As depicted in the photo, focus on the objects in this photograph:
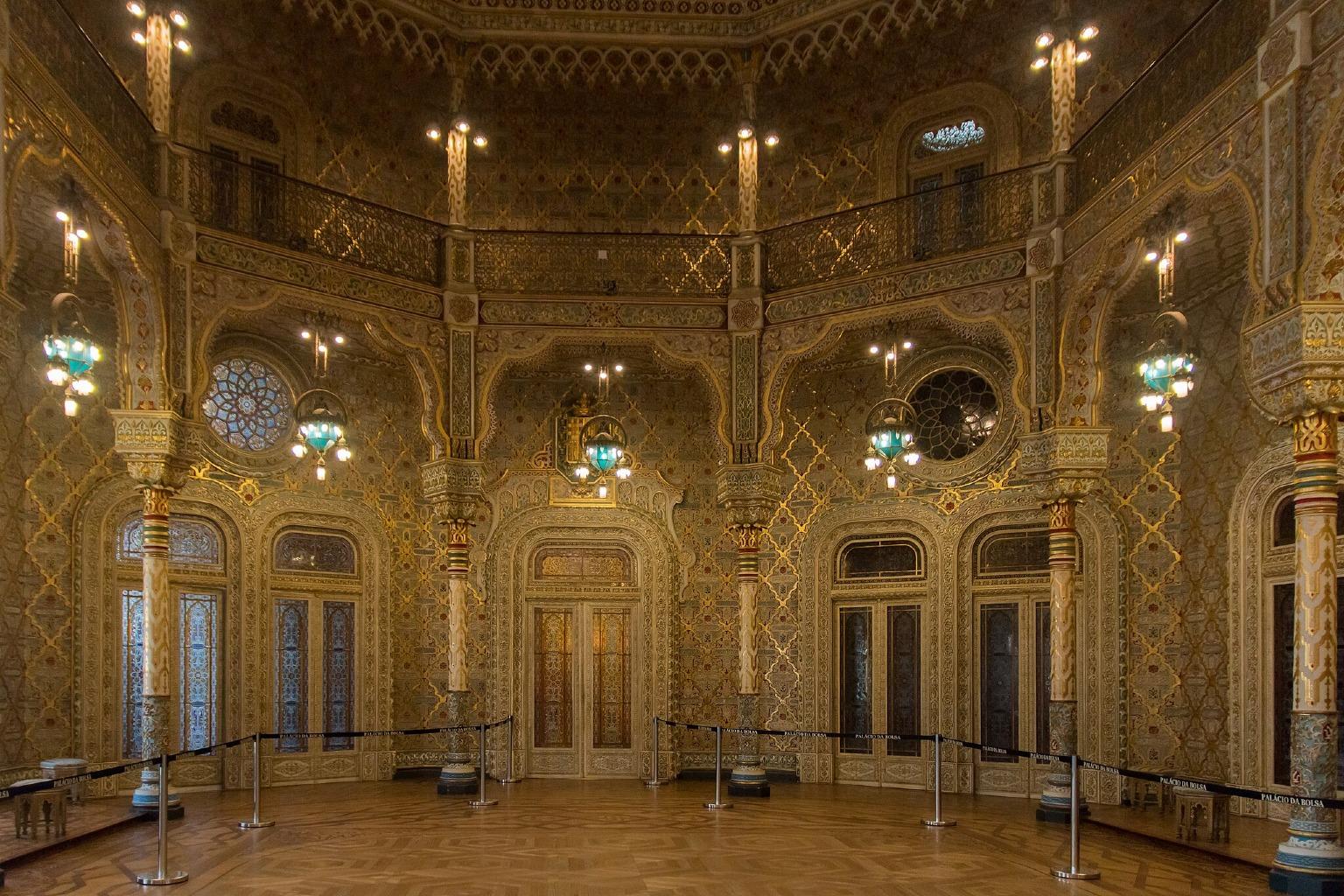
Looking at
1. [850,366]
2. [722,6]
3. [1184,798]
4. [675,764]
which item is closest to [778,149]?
[722,6]

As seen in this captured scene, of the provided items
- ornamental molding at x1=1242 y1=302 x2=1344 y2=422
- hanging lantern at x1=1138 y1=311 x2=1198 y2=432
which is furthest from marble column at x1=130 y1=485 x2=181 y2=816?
ornamental molding at x1=1242 y1=302 x2=1344 y2=422

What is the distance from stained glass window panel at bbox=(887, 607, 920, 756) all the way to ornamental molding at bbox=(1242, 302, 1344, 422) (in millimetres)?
7210

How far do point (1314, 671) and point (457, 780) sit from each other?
957 centimetres

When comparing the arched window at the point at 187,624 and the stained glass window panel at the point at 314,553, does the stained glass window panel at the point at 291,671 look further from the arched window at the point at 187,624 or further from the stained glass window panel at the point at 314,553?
the arched window at the point at 187,624

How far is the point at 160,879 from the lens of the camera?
28.7ft

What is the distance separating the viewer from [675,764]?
15.9 meters

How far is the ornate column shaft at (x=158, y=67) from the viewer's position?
478 inches

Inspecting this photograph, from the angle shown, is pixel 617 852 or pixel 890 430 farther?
pixel 890 430

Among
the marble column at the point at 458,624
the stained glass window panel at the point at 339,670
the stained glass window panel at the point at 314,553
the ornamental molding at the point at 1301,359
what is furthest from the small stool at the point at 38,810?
the ornamental molding at the point at 1301,359

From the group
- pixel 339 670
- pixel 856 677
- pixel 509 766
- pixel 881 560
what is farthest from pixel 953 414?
pixel 339 670

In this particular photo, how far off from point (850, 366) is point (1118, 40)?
524cm

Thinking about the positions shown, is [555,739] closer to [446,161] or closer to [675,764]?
[675,764]

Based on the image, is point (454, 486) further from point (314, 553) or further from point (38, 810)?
point (38, 810)

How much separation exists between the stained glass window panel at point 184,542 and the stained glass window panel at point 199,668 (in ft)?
1.53
